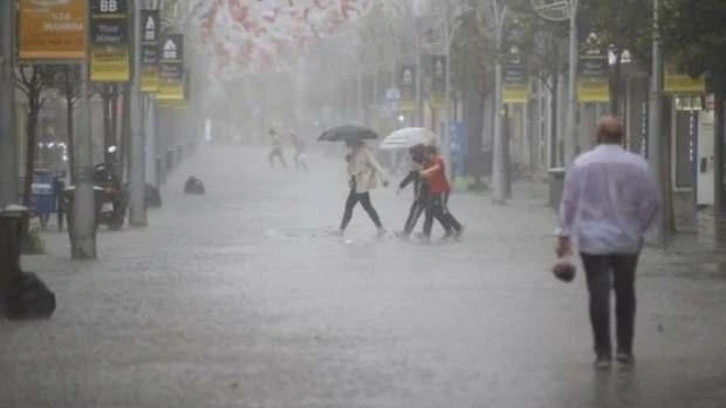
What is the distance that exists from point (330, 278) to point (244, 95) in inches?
6123

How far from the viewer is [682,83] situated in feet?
107

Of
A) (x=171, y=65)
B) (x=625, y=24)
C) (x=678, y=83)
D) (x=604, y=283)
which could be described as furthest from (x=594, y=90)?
(x=604, y=283)

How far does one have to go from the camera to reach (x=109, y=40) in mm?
32594

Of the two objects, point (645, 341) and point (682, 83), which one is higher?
point (682, 83)

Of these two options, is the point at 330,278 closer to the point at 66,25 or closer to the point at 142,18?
the point at 66,25

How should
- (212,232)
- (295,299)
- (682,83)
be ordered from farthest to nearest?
(212,232) → (682,83) → (295,299)

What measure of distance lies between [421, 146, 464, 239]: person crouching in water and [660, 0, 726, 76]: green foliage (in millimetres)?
6496

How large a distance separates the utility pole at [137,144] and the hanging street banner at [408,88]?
39963mm

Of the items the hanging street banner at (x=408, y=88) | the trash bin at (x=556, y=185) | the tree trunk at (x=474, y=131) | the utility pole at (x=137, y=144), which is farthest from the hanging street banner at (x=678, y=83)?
the hanging street banner at (x=408, y=88)

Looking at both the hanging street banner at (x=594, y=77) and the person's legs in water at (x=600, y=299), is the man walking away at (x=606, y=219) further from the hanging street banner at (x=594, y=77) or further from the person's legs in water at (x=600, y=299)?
the hanging street banner at (x=594, y=77)

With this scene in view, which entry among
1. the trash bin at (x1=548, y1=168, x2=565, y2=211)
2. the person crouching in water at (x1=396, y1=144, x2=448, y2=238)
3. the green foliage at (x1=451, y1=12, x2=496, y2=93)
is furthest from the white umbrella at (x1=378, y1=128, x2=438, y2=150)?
the green foliage at (x1=451, y1=12, x2=496, y2=93)

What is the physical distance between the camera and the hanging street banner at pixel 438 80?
70312mm

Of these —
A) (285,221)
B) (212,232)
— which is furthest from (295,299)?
(285,221)

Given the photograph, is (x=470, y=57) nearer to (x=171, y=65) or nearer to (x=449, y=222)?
(x=171, y=65)
